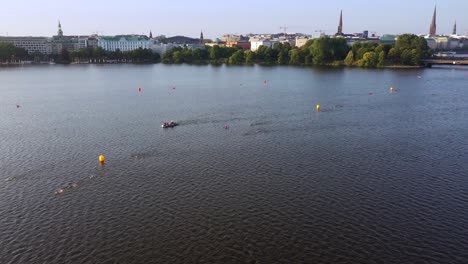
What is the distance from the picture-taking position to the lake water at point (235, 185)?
25078mm

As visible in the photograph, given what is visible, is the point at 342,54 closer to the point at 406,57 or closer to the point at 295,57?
the point at 295,57

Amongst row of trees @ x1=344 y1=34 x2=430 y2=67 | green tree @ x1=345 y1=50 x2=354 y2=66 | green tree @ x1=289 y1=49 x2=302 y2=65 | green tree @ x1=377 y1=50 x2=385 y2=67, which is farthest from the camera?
green tree @ x1=289 y1=49 x2=302 y2=65

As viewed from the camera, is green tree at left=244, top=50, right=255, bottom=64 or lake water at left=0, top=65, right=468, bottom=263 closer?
lake water at left=0, top=65, right=468, bottom=263

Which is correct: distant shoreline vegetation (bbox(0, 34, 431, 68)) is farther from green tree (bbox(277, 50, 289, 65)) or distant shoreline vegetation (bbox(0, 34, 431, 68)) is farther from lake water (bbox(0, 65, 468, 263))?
lake water (bbox(0, 65, 468, 263))

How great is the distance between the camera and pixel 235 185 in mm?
34469

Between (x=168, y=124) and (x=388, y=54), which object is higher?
(x=388, y=54)

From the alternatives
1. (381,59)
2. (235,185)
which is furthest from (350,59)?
(235,185)

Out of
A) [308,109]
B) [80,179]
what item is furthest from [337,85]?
[80,179]

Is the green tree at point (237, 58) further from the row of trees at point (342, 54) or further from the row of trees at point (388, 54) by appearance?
the row of trees at point (388, 54)

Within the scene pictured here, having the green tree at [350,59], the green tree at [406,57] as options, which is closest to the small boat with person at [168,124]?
the green tree at [350,59]

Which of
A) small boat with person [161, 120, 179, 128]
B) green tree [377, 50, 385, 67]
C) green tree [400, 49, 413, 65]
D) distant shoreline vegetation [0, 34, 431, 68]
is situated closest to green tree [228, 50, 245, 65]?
distant shoreline vegetation [0, 34, 431, 68]

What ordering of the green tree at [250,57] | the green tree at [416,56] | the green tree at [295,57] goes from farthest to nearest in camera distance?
the green tree at [250,57]
the green tree at [295,57]
the green tree at [416,56]

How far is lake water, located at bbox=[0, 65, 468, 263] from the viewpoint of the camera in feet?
82.3

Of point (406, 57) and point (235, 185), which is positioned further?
point (406, 57)
